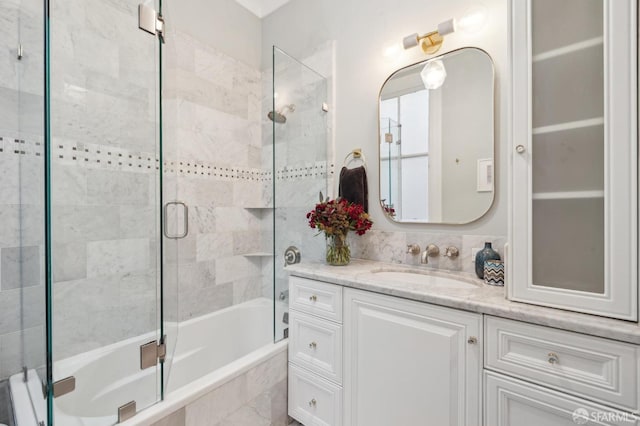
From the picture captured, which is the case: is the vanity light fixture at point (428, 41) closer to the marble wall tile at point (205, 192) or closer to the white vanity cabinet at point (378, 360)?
the white vanity cabinet at point (378, 360)

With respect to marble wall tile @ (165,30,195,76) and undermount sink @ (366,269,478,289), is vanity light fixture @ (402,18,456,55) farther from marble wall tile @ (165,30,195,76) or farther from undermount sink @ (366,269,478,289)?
marble wall tile @ (165,30,195,76)

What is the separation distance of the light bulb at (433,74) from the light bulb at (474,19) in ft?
0.63

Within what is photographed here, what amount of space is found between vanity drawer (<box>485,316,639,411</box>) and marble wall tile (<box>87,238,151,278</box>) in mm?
1550

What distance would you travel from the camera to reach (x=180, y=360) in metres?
1.81

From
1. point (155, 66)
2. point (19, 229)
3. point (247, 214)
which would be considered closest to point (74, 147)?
point (19, 229)

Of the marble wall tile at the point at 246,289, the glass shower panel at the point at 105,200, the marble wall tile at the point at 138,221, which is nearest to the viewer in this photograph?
the glass shower panel at the point at 105,200

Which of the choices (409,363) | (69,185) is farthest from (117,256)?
(409,363)

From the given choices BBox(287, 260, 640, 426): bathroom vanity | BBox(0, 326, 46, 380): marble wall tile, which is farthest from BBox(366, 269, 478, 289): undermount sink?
BBox(0, 326, 46, 380): marble wall tile

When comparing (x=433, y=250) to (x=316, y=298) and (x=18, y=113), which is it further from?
(x=18, y=113)

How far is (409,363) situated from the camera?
117 cm

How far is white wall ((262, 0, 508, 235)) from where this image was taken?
4.66 ft

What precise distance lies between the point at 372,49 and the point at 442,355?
1.78 meters

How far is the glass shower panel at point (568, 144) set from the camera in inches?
35.7

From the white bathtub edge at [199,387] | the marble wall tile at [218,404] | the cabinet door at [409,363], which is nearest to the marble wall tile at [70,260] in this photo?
the white bathtub edge at [199,387]
